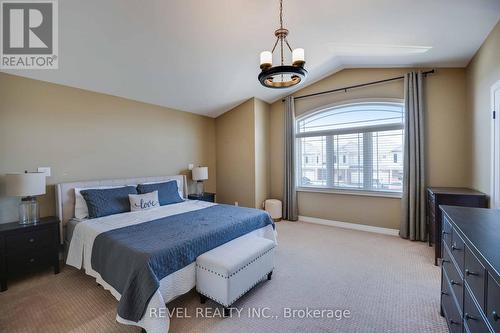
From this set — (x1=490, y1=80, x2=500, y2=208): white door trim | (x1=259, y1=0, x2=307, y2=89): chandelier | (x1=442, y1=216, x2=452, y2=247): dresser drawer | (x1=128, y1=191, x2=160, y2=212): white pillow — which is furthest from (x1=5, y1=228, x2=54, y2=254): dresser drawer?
(x1=490, y1=80, x2=500, y2=208): white door trim

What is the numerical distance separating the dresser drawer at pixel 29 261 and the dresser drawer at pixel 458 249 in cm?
394

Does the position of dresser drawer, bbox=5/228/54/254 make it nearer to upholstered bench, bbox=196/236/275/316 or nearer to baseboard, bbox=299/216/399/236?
upholstered bench, bbox=196/236/275/316

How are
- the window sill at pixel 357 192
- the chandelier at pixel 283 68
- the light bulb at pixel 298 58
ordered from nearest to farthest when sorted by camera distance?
the chandelier at pixel 283 68
the light bulb at pixel 298 58
the window sill at pixel 357 192

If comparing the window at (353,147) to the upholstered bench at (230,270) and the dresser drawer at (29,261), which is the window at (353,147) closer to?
the upholstered bench at (230,270)

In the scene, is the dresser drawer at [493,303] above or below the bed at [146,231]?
above

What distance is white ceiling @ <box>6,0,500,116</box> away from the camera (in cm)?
238

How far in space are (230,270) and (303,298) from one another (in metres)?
0.85

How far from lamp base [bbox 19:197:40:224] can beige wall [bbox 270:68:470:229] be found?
13.7 ft

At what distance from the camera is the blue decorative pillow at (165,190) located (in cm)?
371

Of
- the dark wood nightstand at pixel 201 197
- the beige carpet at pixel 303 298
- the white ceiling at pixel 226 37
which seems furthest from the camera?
the dark wood nightstand at pixel 201 197

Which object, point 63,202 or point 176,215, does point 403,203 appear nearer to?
point 176,215

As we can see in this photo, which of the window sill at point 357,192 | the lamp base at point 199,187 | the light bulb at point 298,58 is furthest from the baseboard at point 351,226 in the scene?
the light bulb at point 298,58

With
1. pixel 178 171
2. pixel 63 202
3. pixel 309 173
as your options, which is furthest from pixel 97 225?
pixel 309 173

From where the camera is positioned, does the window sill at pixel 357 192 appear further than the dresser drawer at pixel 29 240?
Yes
